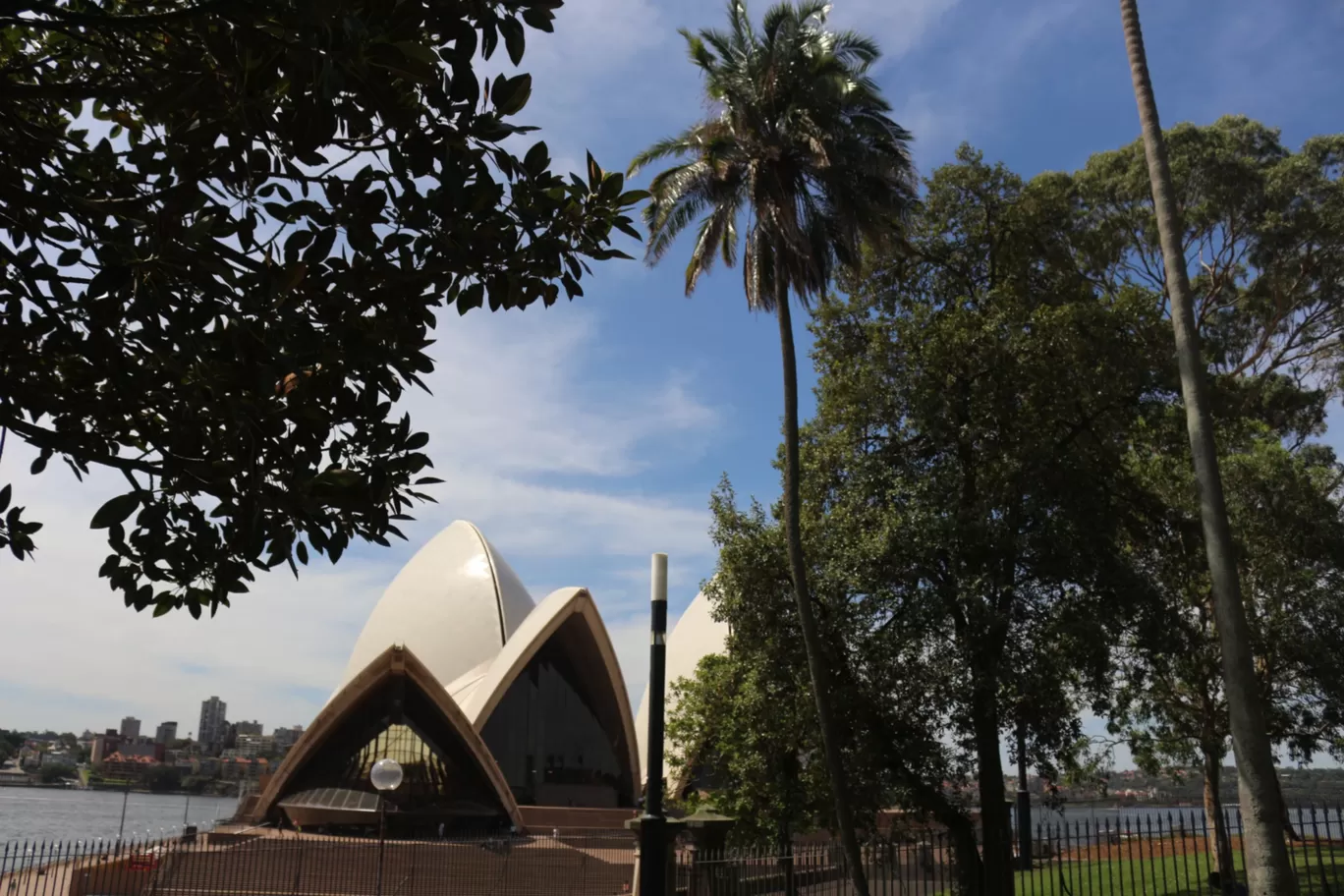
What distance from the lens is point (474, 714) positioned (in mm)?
34844

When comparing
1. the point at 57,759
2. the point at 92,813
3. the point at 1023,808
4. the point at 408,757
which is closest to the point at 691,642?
the point at 408,757

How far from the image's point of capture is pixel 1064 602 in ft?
43.0

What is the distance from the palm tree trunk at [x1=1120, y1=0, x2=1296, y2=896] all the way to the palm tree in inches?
172

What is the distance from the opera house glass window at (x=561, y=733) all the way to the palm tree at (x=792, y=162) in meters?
24.9

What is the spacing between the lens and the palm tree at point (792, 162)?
13.8 meters

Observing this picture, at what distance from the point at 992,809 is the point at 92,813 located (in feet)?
241

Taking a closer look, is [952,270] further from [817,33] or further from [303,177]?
[303,177]

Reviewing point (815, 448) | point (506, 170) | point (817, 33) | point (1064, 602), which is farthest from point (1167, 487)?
point (506, 170)

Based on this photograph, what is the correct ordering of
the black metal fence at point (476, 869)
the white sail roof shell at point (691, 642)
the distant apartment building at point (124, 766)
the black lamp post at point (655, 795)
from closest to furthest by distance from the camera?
the black lamp post at point (655, 795)
the black metal fence at point (476, 869)
the white sail roof shell at point (691, 642)
the distant apartment building at point (124, 766)

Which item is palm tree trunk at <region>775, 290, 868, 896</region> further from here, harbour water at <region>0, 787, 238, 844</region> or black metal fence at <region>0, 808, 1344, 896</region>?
harbour water at <region>0, 787, 238, 844</region>

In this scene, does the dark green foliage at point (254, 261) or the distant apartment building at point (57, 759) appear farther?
the distant apartment building at point (57, 759)

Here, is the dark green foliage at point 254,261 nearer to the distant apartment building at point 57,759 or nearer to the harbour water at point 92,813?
the harbour water at point 92,813

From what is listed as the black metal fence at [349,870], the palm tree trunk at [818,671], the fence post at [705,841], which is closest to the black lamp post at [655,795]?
the fence post at [705,841]

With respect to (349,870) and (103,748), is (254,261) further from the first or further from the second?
(103,748)
